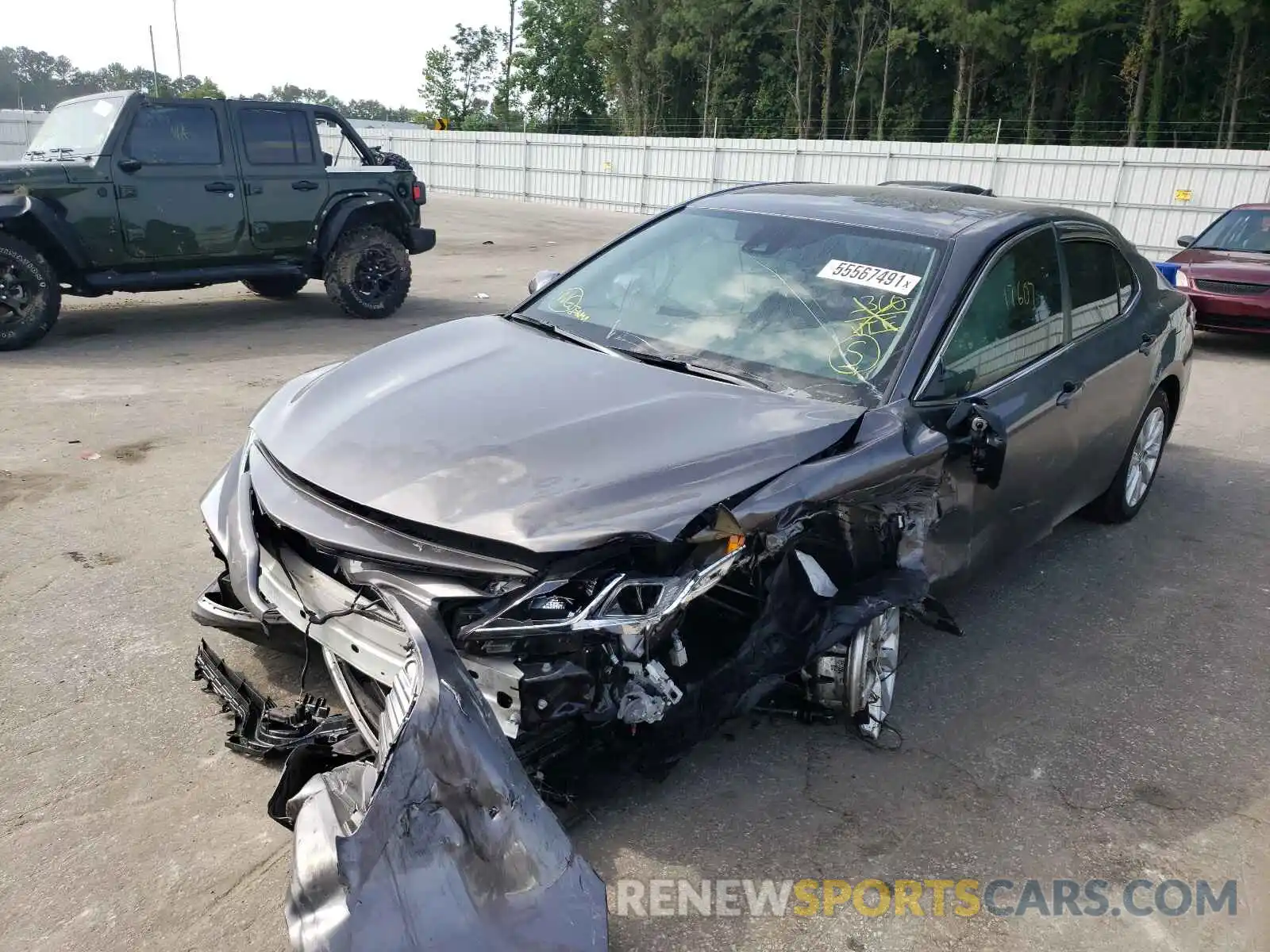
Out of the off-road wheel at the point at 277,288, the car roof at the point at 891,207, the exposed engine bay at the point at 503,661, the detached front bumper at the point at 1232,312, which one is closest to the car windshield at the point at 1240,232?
the detached front bumper at the point at 1232,312

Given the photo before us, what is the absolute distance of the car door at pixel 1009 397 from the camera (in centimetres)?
344

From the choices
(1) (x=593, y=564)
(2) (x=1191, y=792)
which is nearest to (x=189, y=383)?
(1) (x=593, y=564)

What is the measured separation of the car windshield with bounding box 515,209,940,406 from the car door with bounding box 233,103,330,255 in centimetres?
641

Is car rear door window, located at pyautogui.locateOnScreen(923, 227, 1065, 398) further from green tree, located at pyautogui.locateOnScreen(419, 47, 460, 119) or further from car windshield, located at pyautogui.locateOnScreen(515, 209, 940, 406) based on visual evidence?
green tree, located at pyautogui.locateOnScreen(419, 47, 460, 119)

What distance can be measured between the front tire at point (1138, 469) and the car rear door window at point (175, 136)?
8103 millimetres

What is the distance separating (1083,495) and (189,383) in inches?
248

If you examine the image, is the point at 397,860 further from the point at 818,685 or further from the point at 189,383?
the point at 189,383

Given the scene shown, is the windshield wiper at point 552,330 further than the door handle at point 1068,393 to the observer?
No

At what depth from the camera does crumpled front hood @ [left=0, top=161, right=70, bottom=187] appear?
830 cm

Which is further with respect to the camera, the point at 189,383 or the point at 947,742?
the point at 189,383

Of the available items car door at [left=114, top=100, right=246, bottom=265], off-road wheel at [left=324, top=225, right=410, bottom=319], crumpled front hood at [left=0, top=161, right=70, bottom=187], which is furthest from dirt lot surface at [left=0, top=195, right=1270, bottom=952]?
off-road wheel at [left=324, top=225, right=410, bottom=319]

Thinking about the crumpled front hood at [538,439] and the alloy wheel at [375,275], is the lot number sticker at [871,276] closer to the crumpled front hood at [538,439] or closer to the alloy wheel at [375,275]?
the crumpled front hood at [538,439]

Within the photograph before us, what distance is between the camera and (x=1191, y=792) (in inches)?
127

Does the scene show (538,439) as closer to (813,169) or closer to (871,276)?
(871,276)
